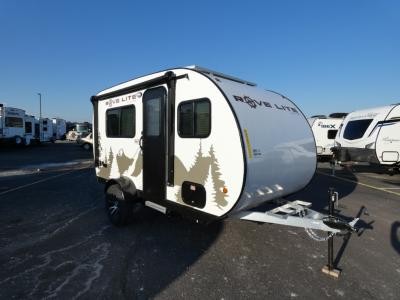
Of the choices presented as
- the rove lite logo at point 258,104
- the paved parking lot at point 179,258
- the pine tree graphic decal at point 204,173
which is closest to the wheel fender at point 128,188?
the paved parking lot at point 179,258

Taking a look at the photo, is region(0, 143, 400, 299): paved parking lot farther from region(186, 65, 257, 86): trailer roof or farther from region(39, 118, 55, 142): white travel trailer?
region(39, 118, 55, 142): white travel trailer

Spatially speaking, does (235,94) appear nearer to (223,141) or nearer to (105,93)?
(223,141)

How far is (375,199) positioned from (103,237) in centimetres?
737

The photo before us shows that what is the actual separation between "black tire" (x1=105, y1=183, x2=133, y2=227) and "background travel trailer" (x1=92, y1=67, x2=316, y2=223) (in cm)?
2

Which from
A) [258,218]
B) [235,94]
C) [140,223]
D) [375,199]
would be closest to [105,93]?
[140,223]

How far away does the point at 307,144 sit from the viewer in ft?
16.6

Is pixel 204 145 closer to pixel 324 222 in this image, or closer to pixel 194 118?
pixel 194 118

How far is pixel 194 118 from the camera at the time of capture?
4.00 m

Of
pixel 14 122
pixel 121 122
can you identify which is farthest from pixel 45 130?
pixel 121 122

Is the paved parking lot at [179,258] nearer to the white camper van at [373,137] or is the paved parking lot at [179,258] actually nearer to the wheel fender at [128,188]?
the wheel fender at [128,188]

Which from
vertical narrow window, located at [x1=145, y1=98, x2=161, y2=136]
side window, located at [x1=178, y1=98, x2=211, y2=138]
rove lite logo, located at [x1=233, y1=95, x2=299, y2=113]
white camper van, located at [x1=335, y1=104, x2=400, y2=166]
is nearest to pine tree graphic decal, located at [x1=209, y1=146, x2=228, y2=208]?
side window, located at [x1=178, y1=98, x2=211, y2=138]

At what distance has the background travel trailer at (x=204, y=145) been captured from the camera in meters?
3.61

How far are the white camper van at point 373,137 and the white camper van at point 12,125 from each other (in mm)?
25814

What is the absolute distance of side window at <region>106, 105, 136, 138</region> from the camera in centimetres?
533
